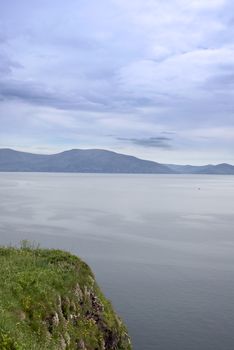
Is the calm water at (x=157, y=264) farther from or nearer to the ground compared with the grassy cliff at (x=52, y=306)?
nearer to the ground

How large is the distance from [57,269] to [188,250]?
205ft

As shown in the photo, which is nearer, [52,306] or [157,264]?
[52,306]

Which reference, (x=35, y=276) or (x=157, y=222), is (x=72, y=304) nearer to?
(x=35, y=276)

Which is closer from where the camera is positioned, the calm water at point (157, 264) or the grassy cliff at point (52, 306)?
the grassy cliff at point (52, 306)

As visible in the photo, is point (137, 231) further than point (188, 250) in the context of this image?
Yes

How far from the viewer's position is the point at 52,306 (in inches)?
1045

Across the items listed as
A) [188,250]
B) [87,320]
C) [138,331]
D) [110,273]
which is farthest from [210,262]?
[87,320]

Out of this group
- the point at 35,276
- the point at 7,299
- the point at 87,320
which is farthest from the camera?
the point at 87,320

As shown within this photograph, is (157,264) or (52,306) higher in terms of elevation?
(52,306)

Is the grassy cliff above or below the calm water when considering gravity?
above

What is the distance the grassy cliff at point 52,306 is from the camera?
880 inches

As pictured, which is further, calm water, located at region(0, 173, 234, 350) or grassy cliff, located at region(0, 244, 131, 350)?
calm water, located at region(0, 173, 234, 350)

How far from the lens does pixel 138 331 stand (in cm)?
4675

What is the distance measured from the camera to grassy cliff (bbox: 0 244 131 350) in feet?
73.4
